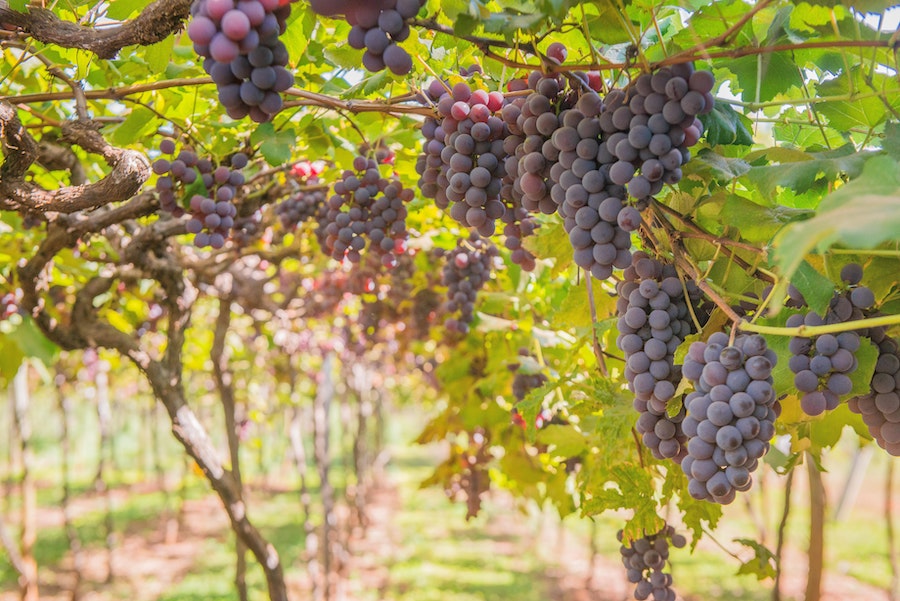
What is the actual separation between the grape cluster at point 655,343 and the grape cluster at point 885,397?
0.34 meters

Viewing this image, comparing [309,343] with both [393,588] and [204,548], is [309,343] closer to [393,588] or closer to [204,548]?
[393,588]

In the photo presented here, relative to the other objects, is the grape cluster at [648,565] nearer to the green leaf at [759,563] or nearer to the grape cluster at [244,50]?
the green leaf at [759,563]

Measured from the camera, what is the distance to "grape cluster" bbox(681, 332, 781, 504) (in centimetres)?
115

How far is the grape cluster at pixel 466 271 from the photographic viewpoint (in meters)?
3.40

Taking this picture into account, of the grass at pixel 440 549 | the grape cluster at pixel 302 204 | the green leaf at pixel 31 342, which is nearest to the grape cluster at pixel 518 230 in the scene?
the grape cluster at pixel 302 204

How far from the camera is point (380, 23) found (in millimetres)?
1088

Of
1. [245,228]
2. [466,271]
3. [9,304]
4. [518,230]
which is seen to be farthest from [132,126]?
[9,304]

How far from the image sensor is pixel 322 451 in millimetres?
7148

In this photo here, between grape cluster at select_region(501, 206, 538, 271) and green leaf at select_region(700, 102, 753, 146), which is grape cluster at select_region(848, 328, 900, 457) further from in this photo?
grape cluster at select_region(501, 206, 538, 271)

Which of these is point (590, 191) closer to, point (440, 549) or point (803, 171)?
point (803, 171)

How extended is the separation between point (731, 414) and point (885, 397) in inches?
13.8

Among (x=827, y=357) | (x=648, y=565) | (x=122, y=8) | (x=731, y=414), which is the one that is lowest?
(x=648, y=565)

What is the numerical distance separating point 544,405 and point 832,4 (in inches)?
89.1

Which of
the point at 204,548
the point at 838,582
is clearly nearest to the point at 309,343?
the point at 204,548
